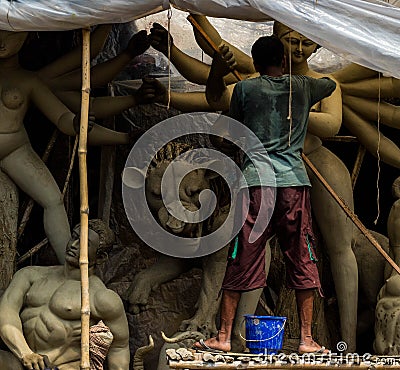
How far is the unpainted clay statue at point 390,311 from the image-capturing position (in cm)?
949

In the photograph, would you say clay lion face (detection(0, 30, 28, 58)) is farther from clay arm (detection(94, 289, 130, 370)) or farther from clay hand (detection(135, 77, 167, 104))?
clay arm (detection(94, 289, 130, 370))

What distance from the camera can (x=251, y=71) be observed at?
10.1 meters

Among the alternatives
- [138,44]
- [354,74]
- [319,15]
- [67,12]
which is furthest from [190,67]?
[319,15]

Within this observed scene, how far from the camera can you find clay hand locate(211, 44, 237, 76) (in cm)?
874

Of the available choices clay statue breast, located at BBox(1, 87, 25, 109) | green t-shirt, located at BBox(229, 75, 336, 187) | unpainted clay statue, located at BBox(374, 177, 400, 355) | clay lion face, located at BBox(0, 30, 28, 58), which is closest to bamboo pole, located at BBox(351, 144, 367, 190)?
unpainted clay statue, located at BBox(374, 177, 400, 355)

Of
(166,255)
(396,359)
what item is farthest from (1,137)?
(396,359)

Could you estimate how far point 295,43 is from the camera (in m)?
9.77

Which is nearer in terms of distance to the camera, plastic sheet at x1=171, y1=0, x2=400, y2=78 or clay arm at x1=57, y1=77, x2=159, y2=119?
plastic sheet at x1=171, y1=0, x2=400, y2=78

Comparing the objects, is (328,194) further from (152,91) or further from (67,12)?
(67,12)

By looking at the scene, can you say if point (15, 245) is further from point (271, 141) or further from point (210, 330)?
point (271, 141)

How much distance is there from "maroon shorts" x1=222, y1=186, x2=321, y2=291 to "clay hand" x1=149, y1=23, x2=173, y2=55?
1.51 m

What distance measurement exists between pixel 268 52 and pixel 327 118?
3.38 feet

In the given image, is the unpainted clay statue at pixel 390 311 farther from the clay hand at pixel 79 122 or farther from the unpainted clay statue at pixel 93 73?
the clay hand at pixel 79 122

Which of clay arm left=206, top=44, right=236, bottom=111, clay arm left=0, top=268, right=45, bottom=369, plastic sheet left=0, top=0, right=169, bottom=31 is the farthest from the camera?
clay arm left=0, top=268, right=45, bottom=369
